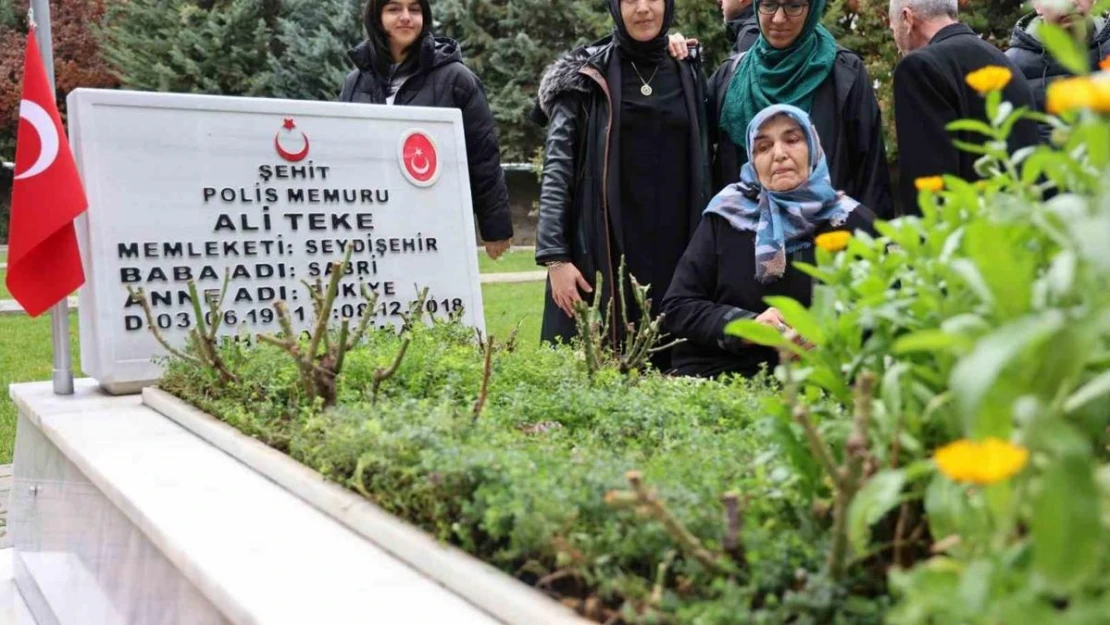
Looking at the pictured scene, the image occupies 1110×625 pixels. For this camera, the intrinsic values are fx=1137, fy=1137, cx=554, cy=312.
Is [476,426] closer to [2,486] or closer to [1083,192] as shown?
[1083,192]

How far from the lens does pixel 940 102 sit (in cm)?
341

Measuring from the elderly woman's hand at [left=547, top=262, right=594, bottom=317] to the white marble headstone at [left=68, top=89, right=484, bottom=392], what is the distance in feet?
2.10

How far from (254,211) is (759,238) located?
1.92 m

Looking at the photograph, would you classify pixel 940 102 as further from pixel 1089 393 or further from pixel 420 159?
pixel 1089 393

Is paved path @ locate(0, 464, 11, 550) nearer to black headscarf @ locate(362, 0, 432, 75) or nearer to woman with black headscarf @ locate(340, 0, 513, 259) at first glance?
woman with black headscarf @ locate(340, 0, 513, 259)

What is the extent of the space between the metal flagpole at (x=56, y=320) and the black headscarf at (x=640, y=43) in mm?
1903

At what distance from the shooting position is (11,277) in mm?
3807

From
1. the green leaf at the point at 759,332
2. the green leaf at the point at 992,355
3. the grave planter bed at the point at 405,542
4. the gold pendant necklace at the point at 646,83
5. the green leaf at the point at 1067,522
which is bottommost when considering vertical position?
the grave planter bed at the point at 405,542

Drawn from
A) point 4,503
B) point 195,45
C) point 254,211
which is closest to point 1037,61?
point 254,211

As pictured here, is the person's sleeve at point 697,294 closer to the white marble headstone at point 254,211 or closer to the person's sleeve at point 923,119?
the person's sleeve at point 923,119

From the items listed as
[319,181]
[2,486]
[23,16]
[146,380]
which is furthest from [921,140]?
[23,16]

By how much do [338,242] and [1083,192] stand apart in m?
3.28

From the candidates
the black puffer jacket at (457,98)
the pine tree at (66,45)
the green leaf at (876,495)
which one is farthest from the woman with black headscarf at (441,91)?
the pine tree at (66,45)

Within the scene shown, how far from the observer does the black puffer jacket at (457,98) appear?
15.8ft
